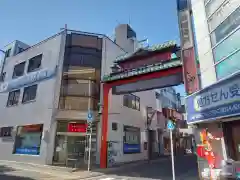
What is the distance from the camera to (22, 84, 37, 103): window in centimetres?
1880

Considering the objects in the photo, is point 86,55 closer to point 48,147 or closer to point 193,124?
point 48,147

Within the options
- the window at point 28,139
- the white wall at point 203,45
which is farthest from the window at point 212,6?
the window at point 28,139

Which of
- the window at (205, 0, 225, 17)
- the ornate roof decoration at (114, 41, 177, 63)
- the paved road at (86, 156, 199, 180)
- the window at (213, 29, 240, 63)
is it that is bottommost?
the paved road at (86, 156, 199, 180)

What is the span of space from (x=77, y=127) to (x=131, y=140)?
22.6ft

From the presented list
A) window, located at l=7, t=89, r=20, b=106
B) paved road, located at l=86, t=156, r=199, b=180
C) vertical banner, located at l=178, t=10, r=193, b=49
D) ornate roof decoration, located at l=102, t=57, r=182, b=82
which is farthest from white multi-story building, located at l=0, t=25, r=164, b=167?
vertical banner, located at l=178, t=10, r=193, b=49

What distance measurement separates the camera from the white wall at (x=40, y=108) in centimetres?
Result: 1633

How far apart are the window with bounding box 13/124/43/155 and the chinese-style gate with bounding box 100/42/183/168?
5.97m

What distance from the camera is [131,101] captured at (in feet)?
73.4

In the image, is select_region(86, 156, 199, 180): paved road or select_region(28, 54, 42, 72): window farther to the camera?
select_region(28, 54, 42, 72): window

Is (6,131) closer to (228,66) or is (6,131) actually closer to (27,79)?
(27,79)

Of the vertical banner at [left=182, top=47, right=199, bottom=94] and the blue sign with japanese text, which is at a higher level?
the vertical banner at [left=182, top=47, right=199, bottom=94]

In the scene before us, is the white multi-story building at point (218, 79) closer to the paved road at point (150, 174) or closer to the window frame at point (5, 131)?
the paved road at point (150, 174)

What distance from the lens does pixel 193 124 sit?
10.2 m

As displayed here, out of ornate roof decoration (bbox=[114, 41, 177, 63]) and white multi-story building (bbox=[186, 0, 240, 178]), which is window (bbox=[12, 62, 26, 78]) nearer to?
ornate roof decoration (bbox=[114, 41, 177, 63])
